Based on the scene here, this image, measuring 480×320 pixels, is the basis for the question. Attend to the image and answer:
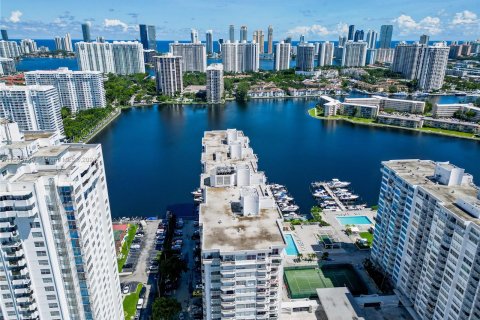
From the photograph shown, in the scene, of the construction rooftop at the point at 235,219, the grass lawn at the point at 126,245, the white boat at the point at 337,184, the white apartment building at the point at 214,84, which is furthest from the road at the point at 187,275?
the white apartment building at the point at 214,84

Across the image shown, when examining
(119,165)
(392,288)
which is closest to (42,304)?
(392,288)

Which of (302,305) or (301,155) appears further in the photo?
(301,155)

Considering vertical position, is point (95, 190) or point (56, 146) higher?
point (56, 146)

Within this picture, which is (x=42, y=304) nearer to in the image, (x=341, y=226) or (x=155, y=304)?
(x=155, y=304)

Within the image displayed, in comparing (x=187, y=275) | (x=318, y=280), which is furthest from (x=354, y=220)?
(x=187, y=275)

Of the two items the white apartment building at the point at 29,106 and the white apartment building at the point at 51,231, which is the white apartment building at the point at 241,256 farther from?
the white apartment building at the point at 29,106

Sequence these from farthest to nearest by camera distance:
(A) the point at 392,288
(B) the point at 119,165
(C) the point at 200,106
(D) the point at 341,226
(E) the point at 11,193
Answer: (C) the point at 200,106 < (B) the point at 119,165 < (D) the point at 341,226 < (A) the point at 392,288 < (E) the point at 11,193
